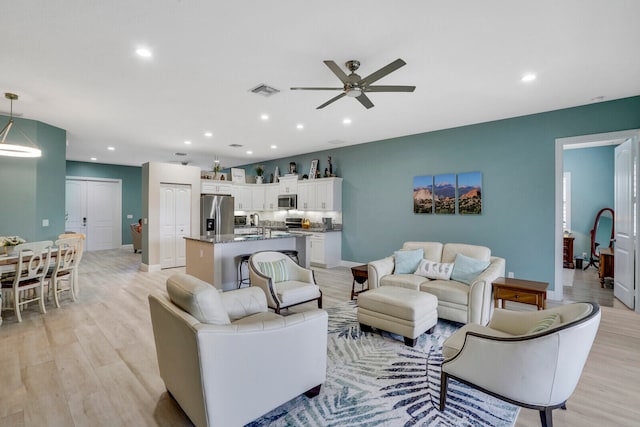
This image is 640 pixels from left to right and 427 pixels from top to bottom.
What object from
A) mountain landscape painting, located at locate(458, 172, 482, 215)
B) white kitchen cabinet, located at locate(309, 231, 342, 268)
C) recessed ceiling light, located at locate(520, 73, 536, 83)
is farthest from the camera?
white kitchen cabinet, located at locate(309, 231, 342, 268)

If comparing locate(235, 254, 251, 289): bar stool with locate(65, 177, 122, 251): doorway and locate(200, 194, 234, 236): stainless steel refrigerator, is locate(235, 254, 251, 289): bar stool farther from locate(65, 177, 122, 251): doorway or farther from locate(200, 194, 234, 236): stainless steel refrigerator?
locate(65, 177, 122, 251): doorway

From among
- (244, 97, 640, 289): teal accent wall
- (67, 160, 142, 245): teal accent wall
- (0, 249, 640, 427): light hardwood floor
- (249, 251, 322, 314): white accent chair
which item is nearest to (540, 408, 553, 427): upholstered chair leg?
(0, 249, 640, 427): light hardwood floor

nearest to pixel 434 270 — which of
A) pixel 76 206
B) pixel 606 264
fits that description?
pixel 606 264

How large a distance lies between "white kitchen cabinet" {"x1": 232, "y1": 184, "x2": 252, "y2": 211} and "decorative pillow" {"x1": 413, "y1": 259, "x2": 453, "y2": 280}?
5.79 metres

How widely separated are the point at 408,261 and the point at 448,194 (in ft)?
6.68

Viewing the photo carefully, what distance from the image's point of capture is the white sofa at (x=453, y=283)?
10.9ft

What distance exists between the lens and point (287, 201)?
8.12 meters

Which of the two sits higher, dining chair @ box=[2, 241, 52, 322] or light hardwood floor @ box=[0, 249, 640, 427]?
dining chair @ box=[2, 241, 52, 322]

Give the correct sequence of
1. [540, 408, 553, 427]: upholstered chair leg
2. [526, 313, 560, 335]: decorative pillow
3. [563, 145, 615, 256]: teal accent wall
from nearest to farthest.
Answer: [540, 408, 553, 427]: upholstered chair leg
[526, 313, 560, 335]: decorative pillow
[563, 145, 615, 256]: teal accent wall

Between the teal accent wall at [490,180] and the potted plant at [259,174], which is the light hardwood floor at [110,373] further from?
the potted plant at [259,174]

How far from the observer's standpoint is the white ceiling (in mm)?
2340

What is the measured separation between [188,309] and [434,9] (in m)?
2.80

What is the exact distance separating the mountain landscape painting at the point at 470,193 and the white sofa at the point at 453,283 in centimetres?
143

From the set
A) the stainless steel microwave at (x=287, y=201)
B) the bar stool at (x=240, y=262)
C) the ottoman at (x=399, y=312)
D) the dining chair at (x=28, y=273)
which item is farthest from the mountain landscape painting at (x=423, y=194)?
the dining chair at (x=28, y=273)
